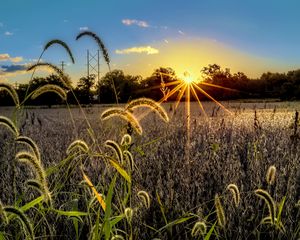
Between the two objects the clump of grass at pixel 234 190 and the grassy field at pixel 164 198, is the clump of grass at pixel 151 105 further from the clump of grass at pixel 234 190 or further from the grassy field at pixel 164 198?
the clump of grass at pixel 234 190

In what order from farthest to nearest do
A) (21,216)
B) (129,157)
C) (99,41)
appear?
(99,41), (129,157), (21,216)

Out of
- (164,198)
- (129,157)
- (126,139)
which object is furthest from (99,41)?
(164,198)

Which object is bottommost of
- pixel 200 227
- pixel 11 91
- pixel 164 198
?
pixel 164 198

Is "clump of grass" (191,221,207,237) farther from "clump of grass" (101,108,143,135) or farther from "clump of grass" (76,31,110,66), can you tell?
"clump of grass" (76,31,110,66)

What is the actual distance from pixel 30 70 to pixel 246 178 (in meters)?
2.21

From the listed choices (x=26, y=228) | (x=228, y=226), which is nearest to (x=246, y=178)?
(x=228, y=226)

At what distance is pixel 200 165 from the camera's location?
13.0ft

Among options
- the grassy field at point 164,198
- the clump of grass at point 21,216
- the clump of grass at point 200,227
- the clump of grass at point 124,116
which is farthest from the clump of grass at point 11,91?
the clump of grass at point 200,227

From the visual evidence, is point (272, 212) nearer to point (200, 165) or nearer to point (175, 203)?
point (175, 203)

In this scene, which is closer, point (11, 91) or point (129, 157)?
point (11, 91)

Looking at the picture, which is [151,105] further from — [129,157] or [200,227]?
[200,227]

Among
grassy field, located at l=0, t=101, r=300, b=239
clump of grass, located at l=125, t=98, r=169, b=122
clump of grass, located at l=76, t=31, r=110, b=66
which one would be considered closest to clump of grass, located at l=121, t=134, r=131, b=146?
grassy field, located at l=0, t=101, r=300, b=239

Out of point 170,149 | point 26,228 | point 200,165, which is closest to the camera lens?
point 26,228

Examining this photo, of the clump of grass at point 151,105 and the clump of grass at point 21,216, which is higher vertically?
the clump of grass at point 151,105
